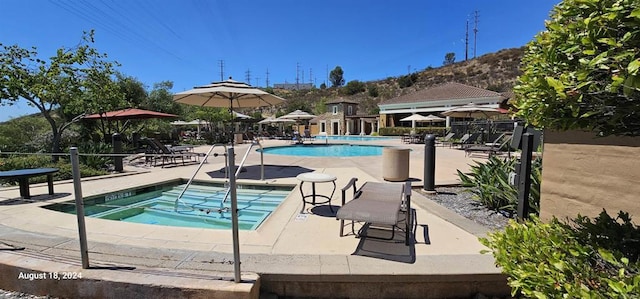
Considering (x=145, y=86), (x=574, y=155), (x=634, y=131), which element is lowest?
(x=574, y=155)

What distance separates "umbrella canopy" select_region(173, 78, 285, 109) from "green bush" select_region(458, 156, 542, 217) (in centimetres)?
557

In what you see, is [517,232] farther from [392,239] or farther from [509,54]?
[509,54]

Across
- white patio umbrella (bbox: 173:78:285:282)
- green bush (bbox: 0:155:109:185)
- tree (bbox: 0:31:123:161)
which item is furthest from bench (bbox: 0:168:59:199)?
tree (bbox: 0:31:123:161)

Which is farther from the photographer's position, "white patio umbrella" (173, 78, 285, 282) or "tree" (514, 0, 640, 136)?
"white patio umbrella" (173, 78, 285, 282)

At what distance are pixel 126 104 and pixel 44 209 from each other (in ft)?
30.1

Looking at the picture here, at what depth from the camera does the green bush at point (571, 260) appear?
4.66ft

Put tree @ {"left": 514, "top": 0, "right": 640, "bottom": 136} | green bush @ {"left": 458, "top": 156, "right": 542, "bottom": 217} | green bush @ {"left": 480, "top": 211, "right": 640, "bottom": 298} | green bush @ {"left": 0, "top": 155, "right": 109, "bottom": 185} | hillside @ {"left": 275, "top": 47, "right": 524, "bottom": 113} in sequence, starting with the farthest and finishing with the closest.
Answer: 1. hillside @ {"left": 275, "top": 47, "right": 524, "bottom": 113}
2. green bush @ {"left": 0, "top": 155, "right": 109, "bottom": 185}
3. green bush @ {"left": 458, "top": 156, "right": 542, "bottom": 217}
4. green bush @ {"left": 480, "top": 211, "right": 640, "bottom": 298}
5. tree @ {"left": 514, "top": 0, "right": 640, "bottom": 136}

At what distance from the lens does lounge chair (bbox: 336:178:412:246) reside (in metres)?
2.96

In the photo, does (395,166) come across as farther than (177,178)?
No

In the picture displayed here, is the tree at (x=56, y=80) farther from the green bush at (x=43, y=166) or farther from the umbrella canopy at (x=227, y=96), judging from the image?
the umbrella canopy at (x=227, y=96)

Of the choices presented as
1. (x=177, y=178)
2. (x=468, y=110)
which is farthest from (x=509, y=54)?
(x=177, y=178)

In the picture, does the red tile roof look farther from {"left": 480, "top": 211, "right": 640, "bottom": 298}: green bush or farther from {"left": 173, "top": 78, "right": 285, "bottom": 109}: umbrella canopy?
{"left": 480, "top": 211, "right": 640, "bottom": 298}: green bush

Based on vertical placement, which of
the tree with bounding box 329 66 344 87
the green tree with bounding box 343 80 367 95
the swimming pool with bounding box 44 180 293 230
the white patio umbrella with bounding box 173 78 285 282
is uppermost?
the tree with bounding box 329 66 344 87

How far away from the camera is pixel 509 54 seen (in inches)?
2029
